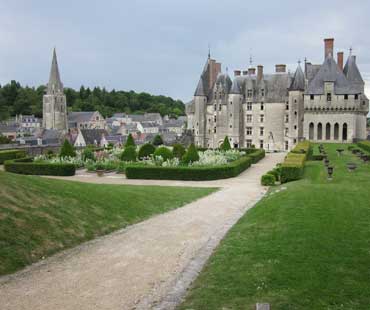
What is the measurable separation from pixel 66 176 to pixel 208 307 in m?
23.0

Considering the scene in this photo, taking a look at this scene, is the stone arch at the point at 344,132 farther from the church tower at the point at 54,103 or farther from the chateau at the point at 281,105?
the church tower at the point at 54,103

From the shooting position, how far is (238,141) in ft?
182

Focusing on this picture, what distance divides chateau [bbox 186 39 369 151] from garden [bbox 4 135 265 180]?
51.2 feet

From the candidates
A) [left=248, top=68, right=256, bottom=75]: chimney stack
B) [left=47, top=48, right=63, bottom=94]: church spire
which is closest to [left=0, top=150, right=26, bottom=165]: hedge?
[left=248, top=68, right=256, bottom=75]: chimney stack

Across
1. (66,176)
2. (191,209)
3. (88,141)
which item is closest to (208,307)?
(191,209)

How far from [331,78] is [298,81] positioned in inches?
161

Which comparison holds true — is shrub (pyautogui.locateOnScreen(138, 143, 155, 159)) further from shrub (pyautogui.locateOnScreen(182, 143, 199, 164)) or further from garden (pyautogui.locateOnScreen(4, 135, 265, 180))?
shrub (pyautogui.locateOnScreen(182, 143, 199, 164))

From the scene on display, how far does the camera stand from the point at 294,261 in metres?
8.20

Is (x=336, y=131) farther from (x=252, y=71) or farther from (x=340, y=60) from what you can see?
(x=252, y=71)

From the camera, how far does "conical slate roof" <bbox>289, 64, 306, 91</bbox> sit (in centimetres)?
5131

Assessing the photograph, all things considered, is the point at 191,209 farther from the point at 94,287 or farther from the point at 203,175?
the point at 203,175

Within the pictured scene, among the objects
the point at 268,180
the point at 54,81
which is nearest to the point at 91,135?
the point at 54,81

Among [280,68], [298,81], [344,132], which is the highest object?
[280,68]

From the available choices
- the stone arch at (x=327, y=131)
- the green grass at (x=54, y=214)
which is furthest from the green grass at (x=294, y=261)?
the stone arch at (x=327, y=131)
